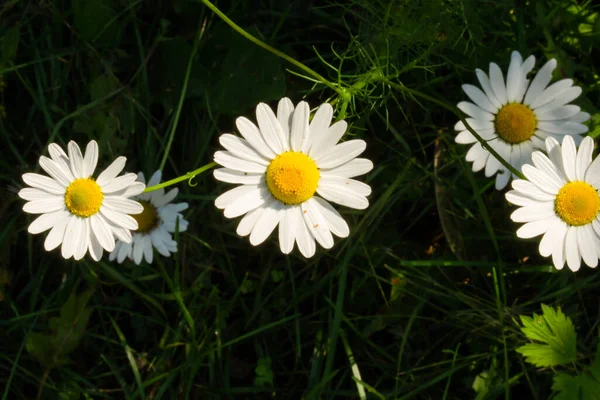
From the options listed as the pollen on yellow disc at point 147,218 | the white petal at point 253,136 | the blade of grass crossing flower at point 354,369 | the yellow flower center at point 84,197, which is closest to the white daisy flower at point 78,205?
the yellow flower center at point 84,197

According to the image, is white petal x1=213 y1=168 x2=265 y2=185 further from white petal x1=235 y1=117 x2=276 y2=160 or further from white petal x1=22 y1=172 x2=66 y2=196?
white petal x1=22 y1=172 x2=66 y2=196

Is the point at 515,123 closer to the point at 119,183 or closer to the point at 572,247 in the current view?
the point at 572,247

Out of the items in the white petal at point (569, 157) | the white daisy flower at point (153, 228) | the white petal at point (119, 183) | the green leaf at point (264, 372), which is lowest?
the green leaf at point (264, 372)

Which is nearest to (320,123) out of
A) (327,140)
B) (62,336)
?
(327,140)

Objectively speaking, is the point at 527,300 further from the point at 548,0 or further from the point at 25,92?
the point at 25,92

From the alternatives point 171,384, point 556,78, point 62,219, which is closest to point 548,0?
point 556,78

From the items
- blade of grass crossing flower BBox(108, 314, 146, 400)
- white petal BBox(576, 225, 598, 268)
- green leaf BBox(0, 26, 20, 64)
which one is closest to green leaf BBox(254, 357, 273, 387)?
blade of grass crossing flower BBox(108, 314, 146, 400)

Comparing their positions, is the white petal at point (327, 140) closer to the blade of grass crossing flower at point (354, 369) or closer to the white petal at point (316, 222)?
the white petal at point (316, 222)

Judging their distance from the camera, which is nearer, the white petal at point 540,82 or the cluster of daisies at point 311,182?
the cluster of daisies at point 311,182
